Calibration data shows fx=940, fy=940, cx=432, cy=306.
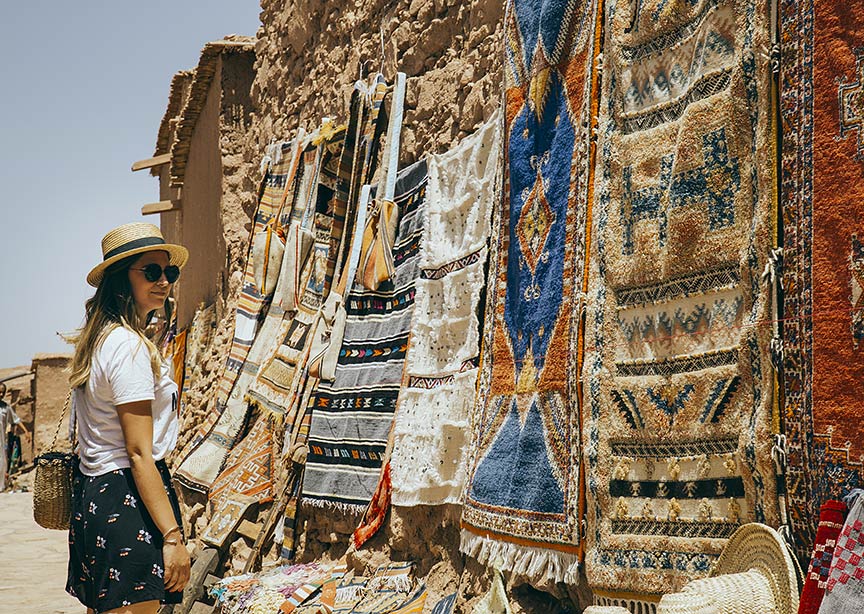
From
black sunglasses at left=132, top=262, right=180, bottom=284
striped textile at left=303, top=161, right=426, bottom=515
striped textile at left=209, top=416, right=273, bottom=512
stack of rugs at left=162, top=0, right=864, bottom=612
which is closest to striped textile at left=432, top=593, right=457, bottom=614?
stack of rugs at left=162, top=0, right=864, bottom=612

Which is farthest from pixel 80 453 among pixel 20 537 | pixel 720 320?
pixel 20 537

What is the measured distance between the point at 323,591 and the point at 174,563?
7.13 ft

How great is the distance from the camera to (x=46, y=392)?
19.5 meters

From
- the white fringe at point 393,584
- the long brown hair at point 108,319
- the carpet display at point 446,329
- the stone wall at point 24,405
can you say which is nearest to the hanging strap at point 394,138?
the carpet display at point 446,329

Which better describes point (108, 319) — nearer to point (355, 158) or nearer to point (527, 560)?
point (527, 560)

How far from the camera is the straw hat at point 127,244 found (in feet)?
9.98

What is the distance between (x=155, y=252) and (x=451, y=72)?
230cm

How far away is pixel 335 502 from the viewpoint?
16.8ft

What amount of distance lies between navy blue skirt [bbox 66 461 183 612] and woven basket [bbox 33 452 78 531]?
28cm

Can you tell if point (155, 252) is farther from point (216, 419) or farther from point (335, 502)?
point (216, 419)

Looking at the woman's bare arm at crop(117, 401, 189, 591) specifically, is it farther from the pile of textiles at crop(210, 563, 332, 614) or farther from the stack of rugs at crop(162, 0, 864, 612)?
the pile of textiles at crop(210, 563, 332, 614)

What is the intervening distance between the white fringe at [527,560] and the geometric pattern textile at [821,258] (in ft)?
3.29

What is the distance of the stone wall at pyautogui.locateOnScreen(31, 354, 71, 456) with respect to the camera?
63.5 feet

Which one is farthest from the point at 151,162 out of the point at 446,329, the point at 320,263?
the point at 446,329
